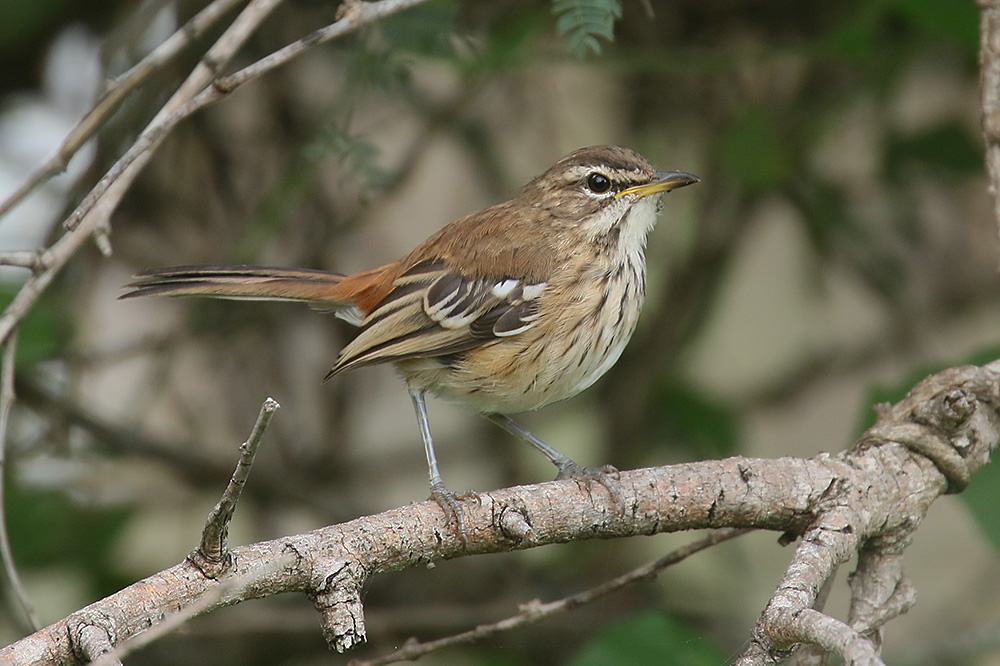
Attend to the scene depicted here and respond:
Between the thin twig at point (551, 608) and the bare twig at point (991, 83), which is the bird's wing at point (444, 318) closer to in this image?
the thin twig at point (551, 608)

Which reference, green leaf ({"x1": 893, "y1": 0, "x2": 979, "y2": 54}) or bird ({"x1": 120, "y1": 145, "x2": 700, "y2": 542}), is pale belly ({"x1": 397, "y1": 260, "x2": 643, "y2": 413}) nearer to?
bird ({"x1": 120, "y1": 145, "x2": 700, "y2": 542})

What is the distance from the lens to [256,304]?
20.2ft

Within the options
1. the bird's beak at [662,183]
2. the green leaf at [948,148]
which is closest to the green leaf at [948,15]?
the green leaf at [948,148]

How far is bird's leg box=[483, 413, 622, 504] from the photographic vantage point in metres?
3.17

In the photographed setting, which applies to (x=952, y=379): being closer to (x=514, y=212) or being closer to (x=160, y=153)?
(x=514, y=212)

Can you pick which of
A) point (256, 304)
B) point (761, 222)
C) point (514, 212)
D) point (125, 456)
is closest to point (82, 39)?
point (256, 304)

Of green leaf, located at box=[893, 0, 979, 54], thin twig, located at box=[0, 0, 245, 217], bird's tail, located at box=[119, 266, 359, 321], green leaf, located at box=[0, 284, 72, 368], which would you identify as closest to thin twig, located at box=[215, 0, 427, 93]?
thin twig, located at box=[0, 0, 245, 217]

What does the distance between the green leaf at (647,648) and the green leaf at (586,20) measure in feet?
6.39

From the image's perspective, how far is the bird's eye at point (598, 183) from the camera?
4.27 m

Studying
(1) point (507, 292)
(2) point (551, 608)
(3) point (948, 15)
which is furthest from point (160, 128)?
(3) point (948, 15)

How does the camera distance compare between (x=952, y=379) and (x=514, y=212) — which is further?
(x=514, y=212)

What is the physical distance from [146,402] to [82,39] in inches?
82.0

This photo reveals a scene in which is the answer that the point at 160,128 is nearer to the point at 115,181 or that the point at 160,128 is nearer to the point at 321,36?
the point at 115,181

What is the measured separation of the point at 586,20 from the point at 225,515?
2.00 metres
